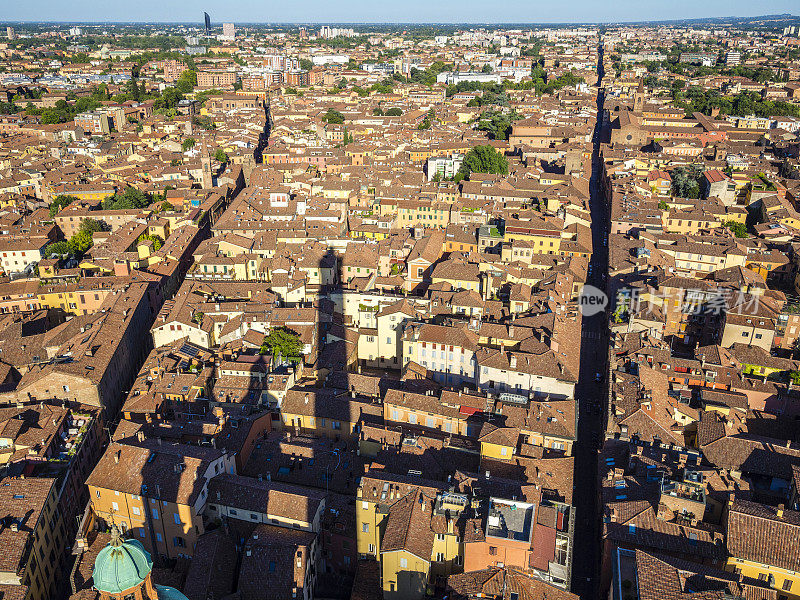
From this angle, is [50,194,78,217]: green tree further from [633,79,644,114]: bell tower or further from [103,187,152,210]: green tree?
[633,79,644,114]: bell tower

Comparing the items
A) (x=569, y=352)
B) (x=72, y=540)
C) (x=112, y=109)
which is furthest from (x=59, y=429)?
(x=112, y=109)

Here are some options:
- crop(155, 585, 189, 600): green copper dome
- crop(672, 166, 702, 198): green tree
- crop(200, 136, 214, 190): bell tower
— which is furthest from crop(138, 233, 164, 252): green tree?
crop(672, 166, 702, 198): green tree

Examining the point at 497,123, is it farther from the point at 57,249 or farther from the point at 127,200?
the point at 57,249

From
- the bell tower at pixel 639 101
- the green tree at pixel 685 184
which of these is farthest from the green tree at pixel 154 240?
the bell tower at pixel 639 101

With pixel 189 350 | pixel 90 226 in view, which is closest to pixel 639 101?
pixel 90 226

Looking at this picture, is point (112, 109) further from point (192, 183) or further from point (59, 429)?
point (59, 429)

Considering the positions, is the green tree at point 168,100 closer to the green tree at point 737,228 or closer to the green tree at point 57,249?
the green tree at point 57,249
